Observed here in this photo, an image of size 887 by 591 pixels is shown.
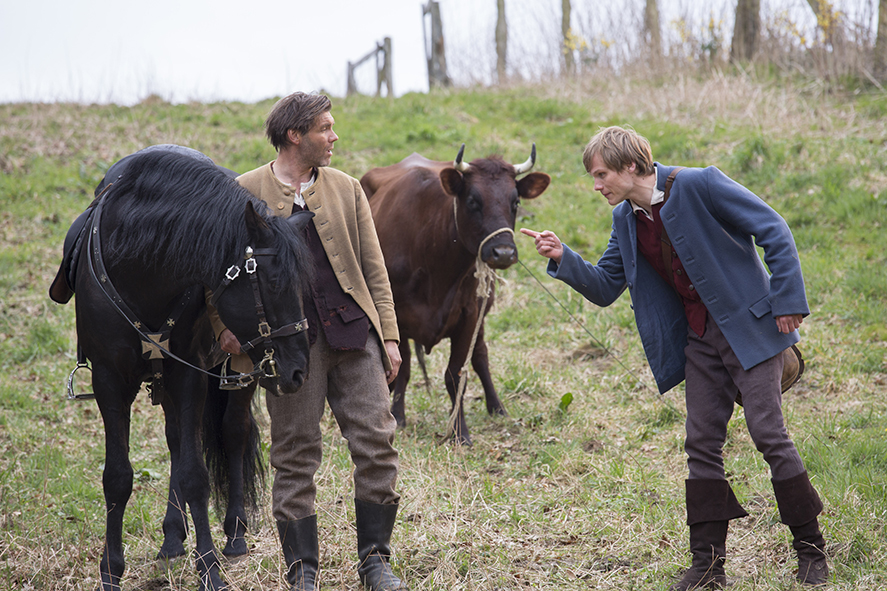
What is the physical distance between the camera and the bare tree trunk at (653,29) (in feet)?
45.0

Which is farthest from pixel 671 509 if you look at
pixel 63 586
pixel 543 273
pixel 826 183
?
pixel 826 183

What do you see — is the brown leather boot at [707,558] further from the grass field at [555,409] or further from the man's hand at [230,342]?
the man's hand at [230,342]

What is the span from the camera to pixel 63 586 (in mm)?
3305

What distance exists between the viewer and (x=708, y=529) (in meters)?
2.93

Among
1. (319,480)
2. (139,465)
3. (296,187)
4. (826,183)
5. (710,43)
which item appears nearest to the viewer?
(296,187)

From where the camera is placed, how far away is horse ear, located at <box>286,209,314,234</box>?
287 centimetres

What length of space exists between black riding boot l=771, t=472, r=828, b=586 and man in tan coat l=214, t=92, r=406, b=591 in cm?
157

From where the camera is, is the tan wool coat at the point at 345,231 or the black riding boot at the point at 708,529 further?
the tan wool coat at the point at 345,231

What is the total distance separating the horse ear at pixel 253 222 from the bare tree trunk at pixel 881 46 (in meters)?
10.8

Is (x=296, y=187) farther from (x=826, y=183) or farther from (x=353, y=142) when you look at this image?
(x=353, y=142)

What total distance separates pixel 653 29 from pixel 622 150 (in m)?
12.5

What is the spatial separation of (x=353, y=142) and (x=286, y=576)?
9.62 m

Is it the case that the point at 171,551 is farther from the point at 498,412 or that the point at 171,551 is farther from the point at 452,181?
the point at 452,181

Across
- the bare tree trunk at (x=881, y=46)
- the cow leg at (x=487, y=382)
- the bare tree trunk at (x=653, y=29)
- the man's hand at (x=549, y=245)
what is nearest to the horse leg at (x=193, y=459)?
the man's hand at (x=549, y=245)
